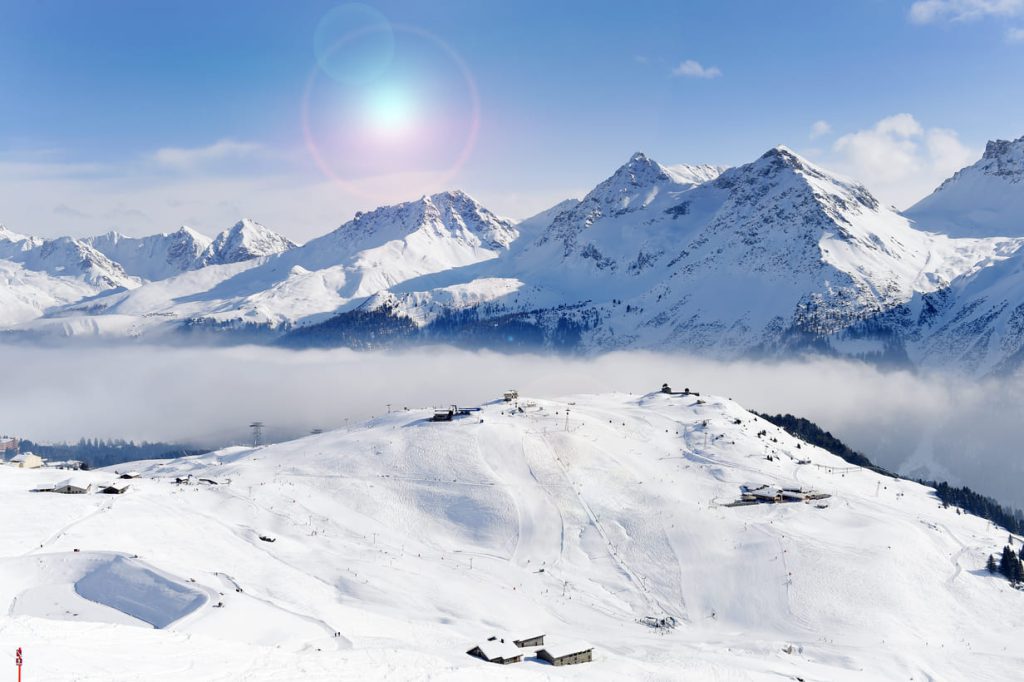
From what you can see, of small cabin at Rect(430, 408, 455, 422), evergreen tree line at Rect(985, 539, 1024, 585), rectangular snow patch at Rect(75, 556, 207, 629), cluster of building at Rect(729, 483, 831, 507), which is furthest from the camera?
small cabin at Rect(430, 408, 455, 422)

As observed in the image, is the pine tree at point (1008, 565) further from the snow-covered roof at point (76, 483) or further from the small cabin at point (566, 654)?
the snow-covered roof at point (76, 483)

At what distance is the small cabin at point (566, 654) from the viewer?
60938 mm

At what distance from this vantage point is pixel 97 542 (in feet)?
249

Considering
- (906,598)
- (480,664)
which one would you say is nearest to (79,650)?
(480,664)

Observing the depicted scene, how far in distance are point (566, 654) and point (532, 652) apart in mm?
3497

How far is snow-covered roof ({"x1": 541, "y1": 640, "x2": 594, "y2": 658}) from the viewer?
6162cm

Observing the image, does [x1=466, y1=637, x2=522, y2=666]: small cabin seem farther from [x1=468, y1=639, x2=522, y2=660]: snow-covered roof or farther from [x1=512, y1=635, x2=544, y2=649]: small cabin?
[x1=512, y1=635, x2=544, y2=649]: small cabin

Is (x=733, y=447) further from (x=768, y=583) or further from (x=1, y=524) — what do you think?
(x=1, y=524)

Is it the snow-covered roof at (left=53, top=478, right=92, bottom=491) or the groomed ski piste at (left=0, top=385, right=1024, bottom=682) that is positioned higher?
the snow-covered roof at (left=53, top=478, right=92, bottom=491)

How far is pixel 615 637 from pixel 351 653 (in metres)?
30.1

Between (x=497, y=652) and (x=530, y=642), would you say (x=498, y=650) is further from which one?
(x=530, y=642)

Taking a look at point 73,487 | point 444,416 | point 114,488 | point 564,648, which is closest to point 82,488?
point 73,487

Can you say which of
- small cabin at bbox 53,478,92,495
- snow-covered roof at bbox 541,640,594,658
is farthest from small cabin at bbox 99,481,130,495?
snow-covered roof at bbox 541,640,594,658

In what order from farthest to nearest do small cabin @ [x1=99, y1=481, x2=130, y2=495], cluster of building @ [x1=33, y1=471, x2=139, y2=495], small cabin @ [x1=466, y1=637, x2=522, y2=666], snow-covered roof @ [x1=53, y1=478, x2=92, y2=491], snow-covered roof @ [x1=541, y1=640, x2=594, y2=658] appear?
snow-covered roof @ [x1=53, y1=478, x2=92, y2=491]
cluster of building @ [x1=33, y1=471, x2=139, y2=495]
small cabin @ [x1=99, y1=481, x2=130, y2=495]
snow-covered roof @ [x1=541, y1=640, x2=594, y2=658]
small cabin @ [x1=466, y1=637, x2=522, y2=666]
